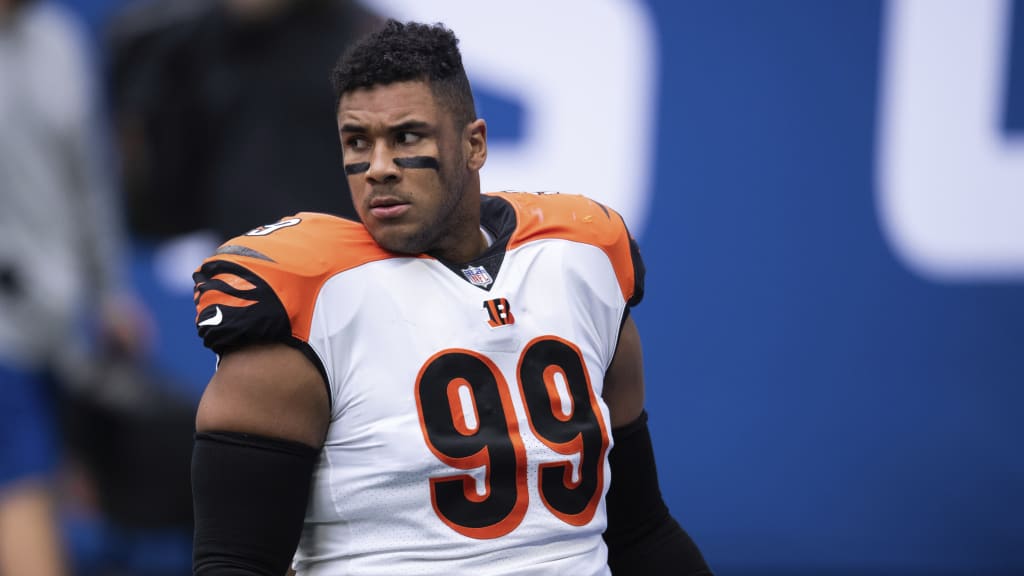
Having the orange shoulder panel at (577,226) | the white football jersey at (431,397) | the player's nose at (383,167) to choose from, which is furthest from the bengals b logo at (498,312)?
the player's nose at (383,167)

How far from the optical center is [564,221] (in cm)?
227

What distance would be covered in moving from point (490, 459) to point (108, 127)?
3.02 m

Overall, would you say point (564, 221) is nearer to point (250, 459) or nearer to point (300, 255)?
point (300, 255)

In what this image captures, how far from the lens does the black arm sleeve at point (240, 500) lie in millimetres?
1901

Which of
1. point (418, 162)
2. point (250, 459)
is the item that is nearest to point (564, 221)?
point (418, 162)

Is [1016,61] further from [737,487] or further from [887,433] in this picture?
[737,487]

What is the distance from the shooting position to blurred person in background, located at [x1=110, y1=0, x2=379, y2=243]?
388 centimetres

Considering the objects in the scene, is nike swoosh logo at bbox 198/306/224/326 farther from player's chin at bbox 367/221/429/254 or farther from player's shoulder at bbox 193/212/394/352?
player's chin at bbox 367/221/429/254

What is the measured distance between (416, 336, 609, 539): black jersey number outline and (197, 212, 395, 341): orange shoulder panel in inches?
7.3

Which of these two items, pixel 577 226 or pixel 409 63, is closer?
pixel 409 63

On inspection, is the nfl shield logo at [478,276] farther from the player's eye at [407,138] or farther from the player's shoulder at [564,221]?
the player's eye at [407,138]

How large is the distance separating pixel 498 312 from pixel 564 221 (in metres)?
0.24

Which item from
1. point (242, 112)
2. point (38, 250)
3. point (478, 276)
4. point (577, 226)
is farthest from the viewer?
point (242, 112)

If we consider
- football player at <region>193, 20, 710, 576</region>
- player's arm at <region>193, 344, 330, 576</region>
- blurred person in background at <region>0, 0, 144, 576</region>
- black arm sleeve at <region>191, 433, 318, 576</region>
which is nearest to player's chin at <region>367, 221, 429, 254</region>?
football player at <region>193, 20, 710, 576</region>
